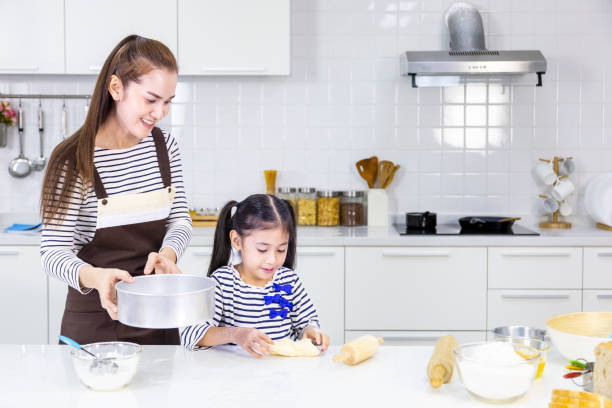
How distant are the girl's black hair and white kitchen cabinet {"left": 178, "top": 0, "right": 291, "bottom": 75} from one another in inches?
62.6

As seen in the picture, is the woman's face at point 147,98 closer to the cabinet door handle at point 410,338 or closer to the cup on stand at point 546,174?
the cabinet door handle at point 410,338

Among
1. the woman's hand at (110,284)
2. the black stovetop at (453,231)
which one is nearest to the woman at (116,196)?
the woman's hand at (110,284)

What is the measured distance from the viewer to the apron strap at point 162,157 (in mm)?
1913

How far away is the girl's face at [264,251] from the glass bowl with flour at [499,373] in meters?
0.60

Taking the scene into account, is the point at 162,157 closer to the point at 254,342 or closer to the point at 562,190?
the point at 254,342

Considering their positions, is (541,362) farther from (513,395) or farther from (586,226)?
(586,226)

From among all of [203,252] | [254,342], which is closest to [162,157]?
[254,342]

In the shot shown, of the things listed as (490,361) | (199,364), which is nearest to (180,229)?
(199,364)

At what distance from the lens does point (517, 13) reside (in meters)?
3.66

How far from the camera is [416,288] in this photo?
3.16m

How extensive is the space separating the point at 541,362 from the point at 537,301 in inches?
71.9

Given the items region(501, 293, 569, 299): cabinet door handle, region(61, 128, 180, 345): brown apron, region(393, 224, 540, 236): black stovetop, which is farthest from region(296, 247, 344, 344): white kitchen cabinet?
region(61, 128, 180, 345): brown apron

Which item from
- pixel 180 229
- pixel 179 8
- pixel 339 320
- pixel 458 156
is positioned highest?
pixel 179 8

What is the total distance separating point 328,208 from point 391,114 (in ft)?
2.04
